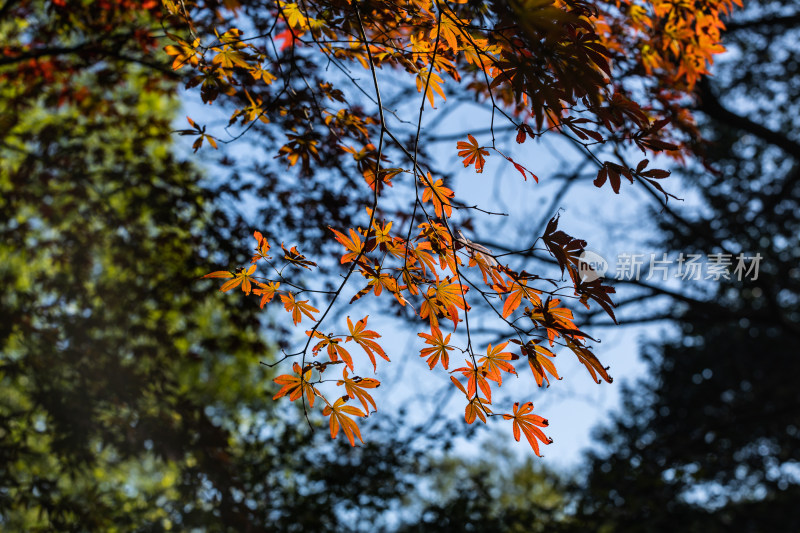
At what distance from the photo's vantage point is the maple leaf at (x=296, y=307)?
1458 millimetres

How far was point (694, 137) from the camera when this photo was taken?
3.20 metres

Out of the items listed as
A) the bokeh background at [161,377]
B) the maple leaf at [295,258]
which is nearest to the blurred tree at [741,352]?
the bokeh background at [161,377]

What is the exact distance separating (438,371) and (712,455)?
17.5 ft

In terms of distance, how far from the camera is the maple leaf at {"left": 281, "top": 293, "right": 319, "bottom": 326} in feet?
4.78

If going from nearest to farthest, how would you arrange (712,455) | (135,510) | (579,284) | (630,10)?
(579,284)
(630,10)
(135,510)
(712,455)

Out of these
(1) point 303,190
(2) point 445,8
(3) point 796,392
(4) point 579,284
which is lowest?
(4) point 579,284

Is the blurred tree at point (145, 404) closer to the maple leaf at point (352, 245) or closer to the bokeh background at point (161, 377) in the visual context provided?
the bokeh background at point (161, 377)

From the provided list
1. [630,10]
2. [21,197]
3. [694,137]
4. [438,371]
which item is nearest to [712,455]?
[438,371]

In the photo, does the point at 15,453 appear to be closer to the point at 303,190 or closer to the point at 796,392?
the point at 303,190

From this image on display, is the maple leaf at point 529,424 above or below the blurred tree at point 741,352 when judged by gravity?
below

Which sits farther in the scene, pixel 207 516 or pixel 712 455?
pixel 712 455

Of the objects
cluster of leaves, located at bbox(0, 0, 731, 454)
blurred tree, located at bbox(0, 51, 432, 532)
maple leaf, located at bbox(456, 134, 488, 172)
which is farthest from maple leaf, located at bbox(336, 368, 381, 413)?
blurred tree, located at bbox(0, 51, 432, 532)

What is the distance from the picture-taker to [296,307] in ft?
4.92

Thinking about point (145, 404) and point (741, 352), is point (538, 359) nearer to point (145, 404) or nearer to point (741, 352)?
point (145, 404)
